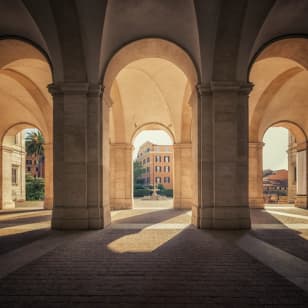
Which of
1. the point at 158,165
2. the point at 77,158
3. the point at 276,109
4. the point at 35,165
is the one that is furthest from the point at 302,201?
the point at 35,165

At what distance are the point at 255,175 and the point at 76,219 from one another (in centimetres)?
1370

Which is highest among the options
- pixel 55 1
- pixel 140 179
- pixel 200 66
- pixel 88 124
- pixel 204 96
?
pixel 55 1

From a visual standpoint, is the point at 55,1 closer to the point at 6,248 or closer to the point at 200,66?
the point at 200,66

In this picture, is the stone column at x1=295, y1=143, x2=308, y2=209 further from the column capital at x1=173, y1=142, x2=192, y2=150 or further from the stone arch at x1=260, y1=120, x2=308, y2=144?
Answer: the column capital at x1=173, y1=142, x2=192, y2=150

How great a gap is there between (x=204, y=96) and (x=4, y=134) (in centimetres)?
1747

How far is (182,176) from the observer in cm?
1853

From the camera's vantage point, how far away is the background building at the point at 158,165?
73.8 m

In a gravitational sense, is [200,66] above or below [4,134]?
above

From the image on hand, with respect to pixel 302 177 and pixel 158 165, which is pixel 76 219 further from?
pixel 158 165

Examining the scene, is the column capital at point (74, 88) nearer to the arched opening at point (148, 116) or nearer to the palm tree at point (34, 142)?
the arched opening at point (148, 116)

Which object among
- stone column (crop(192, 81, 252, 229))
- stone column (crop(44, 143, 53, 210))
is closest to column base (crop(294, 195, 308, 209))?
stone column (crop(192, 81, 252, 229))

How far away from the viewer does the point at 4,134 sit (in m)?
20.2

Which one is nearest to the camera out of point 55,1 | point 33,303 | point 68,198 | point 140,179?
point 33,303

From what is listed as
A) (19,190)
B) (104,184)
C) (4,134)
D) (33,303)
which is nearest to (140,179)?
(19,190)
